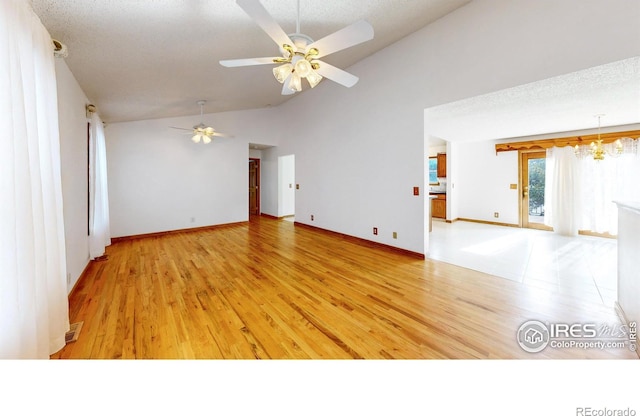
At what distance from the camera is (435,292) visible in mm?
2533

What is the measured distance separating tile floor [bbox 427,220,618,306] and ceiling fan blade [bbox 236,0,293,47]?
341 centimetres

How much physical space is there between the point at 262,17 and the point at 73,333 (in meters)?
2.75

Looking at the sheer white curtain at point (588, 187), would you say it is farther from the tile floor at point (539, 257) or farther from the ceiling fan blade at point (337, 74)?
the ceiling fan blade at point (337, 74)

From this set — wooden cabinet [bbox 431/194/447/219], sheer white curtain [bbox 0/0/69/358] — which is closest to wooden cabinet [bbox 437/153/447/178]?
wooden cabinet [bbox 431/194/447/219]

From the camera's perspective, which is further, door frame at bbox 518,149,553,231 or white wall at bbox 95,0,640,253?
door frame at bbox 518,149,553,231

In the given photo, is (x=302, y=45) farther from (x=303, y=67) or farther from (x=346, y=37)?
(x=346, y=37)

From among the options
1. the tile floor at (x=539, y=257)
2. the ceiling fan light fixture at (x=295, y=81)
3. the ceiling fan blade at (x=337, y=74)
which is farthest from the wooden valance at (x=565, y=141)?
the ceiling fan light fixture at (x=295, y=81)

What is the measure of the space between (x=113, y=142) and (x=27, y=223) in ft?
14.8

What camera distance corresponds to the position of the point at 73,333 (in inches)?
74.0

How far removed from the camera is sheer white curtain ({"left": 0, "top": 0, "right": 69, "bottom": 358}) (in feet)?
3.72

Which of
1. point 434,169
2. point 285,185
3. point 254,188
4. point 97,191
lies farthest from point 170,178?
point 434,169

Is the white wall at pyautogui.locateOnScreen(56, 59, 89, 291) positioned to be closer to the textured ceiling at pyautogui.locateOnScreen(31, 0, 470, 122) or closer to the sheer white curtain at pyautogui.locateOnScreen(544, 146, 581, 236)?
the textured ceiling at pyautogui.locateOnScreen(31, 0, 470, 122)
